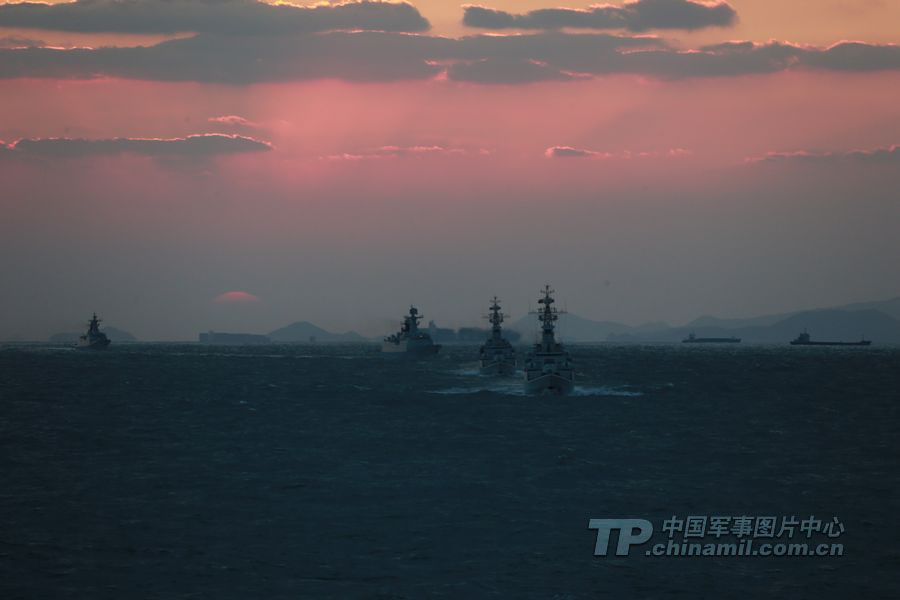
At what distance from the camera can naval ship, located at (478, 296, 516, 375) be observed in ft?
579

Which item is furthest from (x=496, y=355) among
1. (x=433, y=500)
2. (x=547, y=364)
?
(x=433, y=500)

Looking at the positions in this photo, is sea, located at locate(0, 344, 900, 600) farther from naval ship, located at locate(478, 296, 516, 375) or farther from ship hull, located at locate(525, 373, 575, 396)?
naval ship, located at locate(478, 296, 516, 375)

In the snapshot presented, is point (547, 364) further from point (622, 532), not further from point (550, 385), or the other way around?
point (622, 532)

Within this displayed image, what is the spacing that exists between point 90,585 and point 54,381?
139 meters

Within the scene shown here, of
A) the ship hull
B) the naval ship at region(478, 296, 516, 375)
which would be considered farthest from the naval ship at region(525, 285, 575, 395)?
the naval ship at region(478, 296, 516, 375)

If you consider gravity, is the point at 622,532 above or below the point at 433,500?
below

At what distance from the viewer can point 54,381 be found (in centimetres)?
16538

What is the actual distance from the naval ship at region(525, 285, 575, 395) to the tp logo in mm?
73997

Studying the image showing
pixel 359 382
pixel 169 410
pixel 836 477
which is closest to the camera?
pixel 836 477

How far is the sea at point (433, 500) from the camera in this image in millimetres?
35938

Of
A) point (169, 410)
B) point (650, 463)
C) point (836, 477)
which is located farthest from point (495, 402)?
point (836, 477)

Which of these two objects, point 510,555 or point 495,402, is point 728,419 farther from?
point 510,555

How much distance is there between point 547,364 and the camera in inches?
4899

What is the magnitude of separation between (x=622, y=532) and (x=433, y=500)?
10749mm
